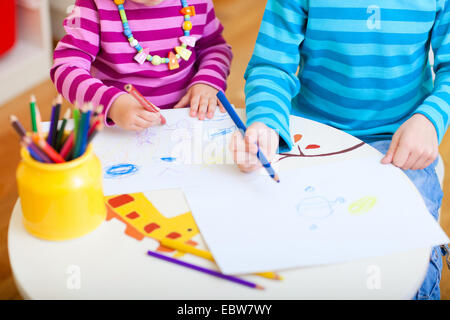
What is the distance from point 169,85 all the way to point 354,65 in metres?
0.34

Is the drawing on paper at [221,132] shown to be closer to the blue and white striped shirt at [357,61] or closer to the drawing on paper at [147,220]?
the blue and white striped shirt at [357,61]

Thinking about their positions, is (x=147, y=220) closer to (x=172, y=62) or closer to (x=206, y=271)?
(x=206, y=271)

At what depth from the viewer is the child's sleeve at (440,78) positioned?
0.78 meters

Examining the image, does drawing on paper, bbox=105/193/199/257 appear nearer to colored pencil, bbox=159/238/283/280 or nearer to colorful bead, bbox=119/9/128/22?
colored pencil, bbox=159/238/283/280

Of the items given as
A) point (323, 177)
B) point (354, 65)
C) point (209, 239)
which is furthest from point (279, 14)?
point (209, 239)

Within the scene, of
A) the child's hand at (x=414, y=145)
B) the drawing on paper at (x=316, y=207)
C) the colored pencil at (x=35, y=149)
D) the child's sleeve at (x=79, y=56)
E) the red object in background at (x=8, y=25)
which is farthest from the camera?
the red object in background at (x=8, y=25)

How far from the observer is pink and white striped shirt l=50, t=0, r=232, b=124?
0.84 metres

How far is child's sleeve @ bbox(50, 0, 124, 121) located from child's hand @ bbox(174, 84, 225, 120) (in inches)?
4.9

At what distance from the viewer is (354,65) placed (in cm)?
88

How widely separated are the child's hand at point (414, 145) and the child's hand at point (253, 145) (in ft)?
0.52

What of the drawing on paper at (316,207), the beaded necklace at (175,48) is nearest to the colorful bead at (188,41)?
the beaded necklace at (175,48)

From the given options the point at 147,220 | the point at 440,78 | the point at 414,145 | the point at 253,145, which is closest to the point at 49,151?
the point at 147,220

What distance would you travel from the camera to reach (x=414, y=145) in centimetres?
74
